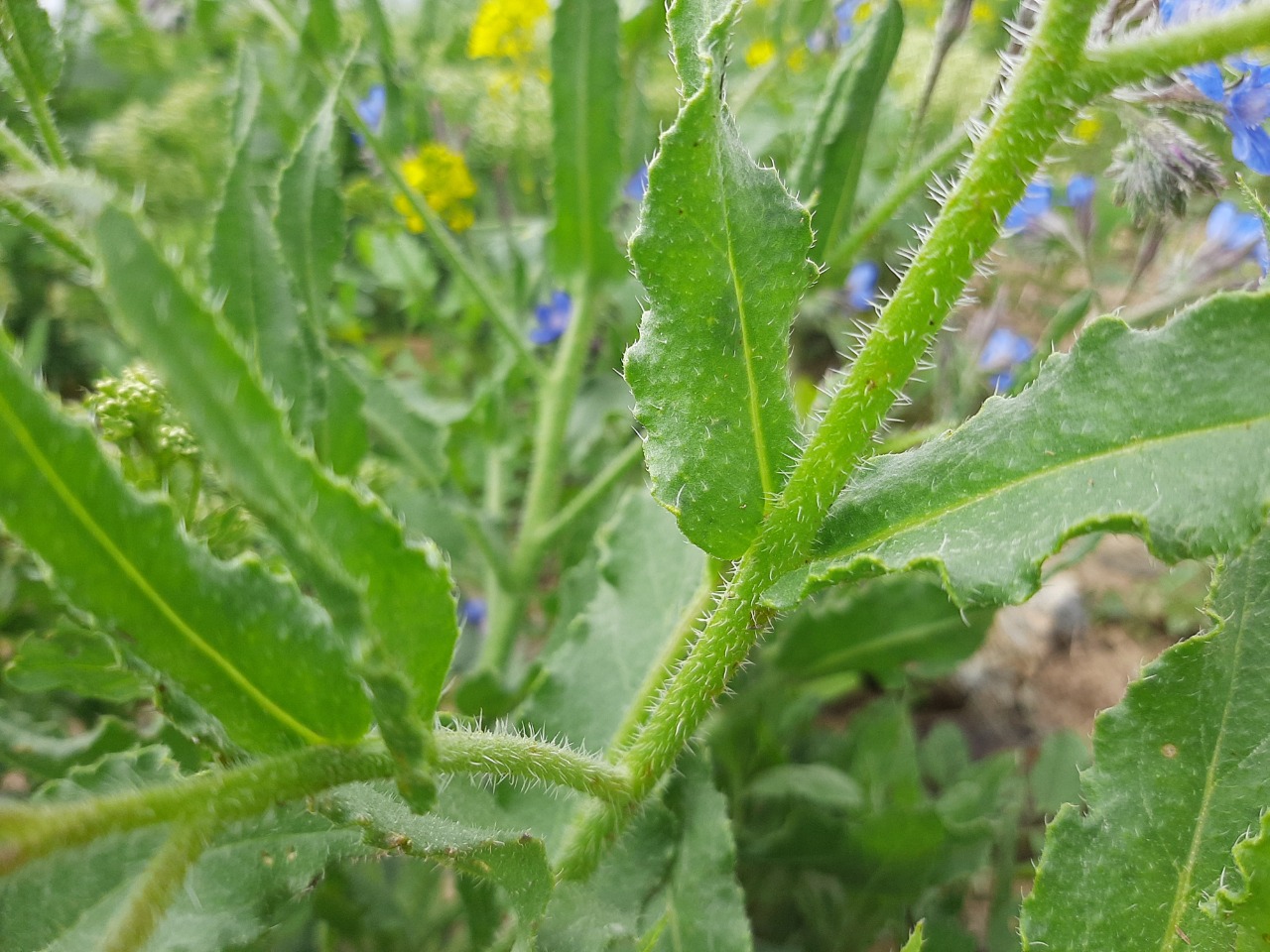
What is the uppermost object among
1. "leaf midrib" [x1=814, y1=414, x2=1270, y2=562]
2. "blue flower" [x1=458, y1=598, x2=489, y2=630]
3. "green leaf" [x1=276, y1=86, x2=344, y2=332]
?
"green leaf" [x1=276, y1=86, x2=344, y2=332]

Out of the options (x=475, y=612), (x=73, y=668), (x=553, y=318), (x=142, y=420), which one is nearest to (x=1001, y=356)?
(x=553, y=318)

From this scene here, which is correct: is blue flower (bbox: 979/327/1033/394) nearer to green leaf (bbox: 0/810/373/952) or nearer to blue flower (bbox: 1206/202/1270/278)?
blue flower (bbox: 1206/202/1270/278)

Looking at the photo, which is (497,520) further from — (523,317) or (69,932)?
(69,932)

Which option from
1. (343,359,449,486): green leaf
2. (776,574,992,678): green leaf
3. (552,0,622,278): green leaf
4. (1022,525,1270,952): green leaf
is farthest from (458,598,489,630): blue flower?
(1022,525,1270,952): green leaf

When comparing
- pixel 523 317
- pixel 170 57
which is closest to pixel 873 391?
pixel 523 317

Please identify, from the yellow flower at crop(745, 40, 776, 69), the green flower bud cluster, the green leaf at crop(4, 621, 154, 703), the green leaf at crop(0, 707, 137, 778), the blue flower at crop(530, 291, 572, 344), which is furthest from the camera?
the yellow flower at crop(745, 40, 776, 69)

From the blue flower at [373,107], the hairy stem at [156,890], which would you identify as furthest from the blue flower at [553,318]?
the hairy stem at [156,890]

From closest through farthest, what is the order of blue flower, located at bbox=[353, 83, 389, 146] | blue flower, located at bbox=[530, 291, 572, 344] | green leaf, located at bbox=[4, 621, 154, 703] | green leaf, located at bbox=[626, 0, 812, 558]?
green leaf, located at bbox=[626, 0, 812, 558]
green leaf, located at bbox=[4, 621, 154, 703]
blue flower, located at bbox=[530, 291, 572, 344]
blue flower, located at bbox=[353, 83, 389, 146]
